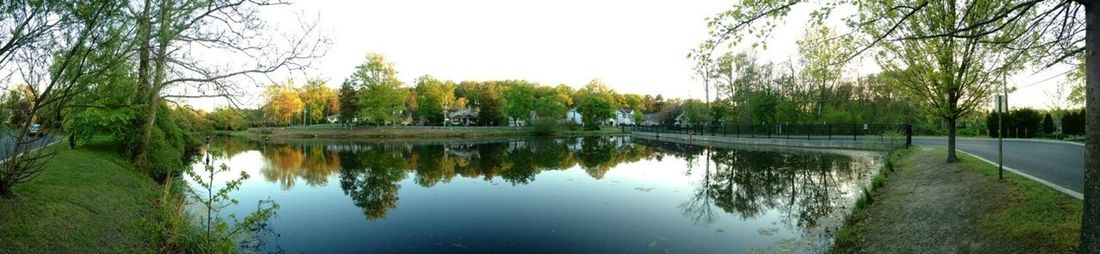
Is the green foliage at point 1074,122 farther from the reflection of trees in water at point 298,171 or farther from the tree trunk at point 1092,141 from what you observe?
the reflection of trees in water at point 298,171

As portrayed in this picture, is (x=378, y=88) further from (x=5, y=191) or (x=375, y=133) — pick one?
(x=5, y=191)

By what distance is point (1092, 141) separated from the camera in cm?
413

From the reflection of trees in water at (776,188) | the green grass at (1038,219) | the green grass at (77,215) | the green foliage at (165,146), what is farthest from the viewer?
the green foliage at (165,146)

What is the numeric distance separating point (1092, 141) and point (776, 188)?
10572 millimetres

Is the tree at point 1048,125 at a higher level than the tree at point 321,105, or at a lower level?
lower

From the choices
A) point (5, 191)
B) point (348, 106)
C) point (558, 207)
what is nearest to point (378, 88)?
point (348, 106)

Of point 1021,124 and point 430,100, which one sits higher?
point 430,100

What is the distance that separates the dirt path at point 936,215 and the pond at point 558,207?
0.83 m

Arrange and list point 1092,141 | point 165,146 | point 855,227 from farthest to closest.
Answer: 1. point 165,146
2. point 855,227
3. point 1092,141

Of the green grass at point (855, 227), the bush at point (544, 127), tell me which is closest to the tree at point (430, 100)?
the bush at point (544, 127)

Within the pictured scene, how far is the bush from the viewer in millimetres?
65000

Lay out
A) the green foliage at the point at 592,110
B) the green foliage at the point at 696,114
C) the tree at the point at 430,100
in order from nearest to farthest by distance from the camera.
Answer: the green foliage at the point at 696,114 → the green foliage at the point at 592,110 → the tree at the point at 430,100

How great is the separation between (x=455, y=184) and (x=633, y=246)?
372 inches

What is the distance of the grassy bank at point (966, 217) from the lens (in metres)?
5.45
